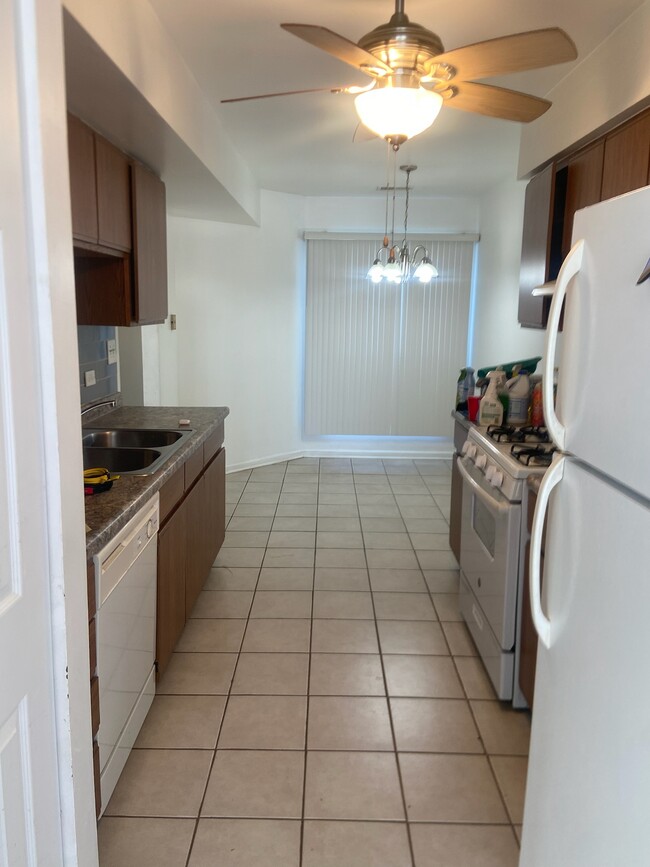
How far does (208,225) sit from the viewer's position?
213 inches

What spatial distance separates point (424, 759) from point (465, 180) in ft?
14.4

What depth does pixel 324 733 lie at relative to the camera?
7.77ft

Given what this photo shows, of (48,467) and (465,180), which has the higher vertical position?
(465,180)

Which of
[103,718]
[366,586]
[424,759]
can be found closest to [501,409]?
[366,586]

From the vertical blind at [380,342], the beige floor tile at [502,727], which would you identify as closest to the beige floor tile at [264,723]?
the beige floor tile at [502,727]

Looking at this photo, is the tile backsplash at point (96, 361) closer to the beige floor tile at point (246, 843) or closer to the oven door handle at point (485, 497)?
the oven door handle at point (485, 497)

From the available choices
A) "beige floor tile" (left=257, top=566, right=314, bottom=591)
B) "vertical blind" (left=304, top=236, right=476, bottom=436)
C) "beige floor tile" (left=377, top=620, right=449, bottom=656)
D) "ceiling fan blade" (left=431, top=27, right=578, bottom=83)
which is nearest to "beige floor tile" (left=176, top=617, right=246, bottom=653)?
"beige floor tile" (left=257, top=566, right=314, bottom=591)

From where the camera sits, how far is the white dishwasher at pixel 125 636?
183 centimetres

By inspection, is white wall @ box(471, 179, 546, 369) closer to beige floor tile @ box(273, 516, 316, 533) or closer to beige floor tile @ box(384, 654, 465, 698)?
beige floor tile @ box(273, 516, 316, 533)

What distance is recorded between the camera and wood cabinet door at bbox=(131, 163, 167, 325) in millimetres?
2965

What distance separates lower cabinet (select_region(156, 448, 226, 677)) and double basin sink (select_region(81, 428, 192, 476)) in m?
0.18

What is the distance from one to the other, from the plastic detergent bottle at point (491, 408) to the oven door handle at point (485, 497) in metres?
0.26

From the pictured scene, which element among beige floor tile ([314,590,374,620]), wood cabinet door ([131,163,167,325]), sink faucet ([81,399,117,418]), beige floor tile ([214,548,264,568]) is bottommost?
beige floor tile ([314,590,374,620])

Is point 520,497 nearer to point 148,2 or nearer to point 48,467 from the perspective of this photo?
point 48,467
